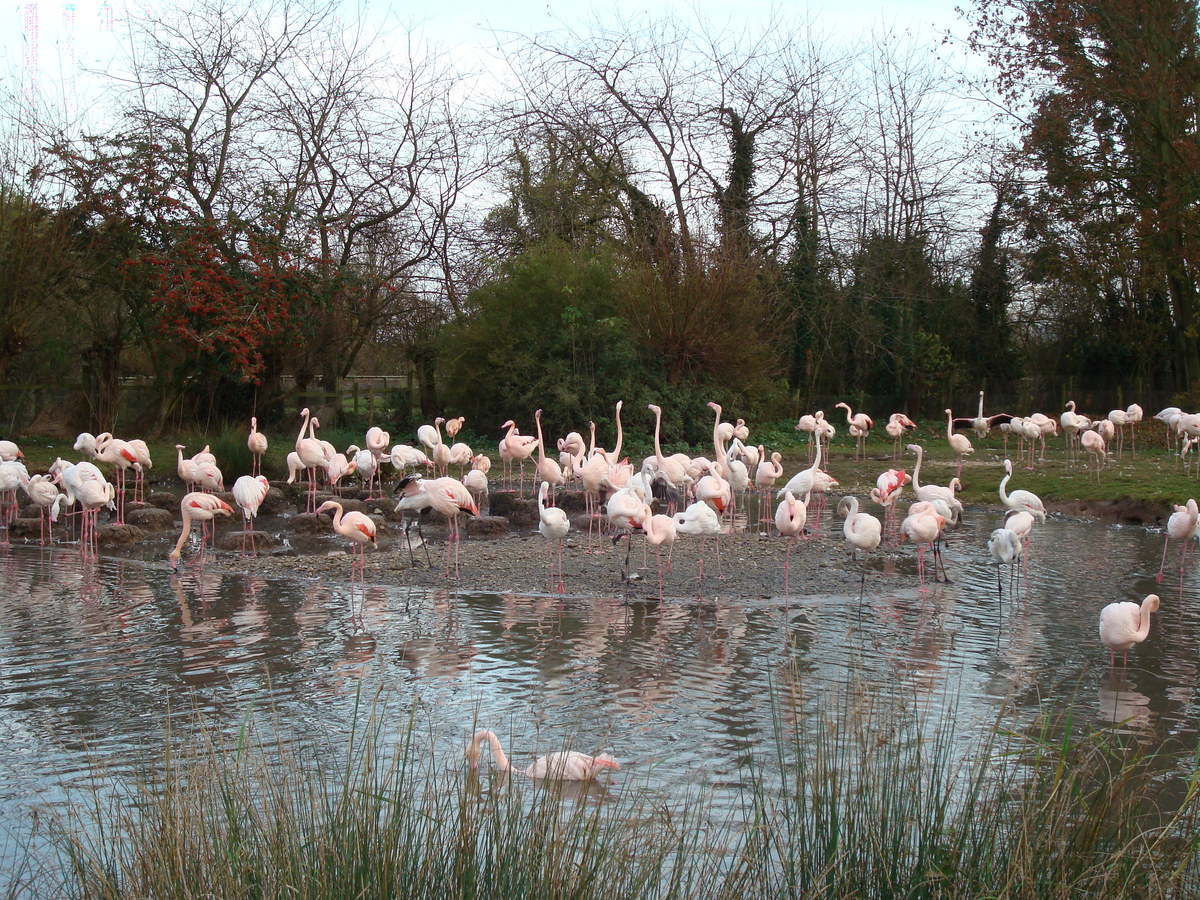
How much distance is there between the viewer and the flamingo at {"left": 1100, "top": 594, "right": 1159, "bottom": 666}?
6.53m

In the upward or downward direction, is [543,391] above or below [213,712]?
above

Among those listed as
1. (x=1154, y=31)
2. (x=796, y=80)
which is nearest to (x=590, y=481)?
(x=796, y=80)

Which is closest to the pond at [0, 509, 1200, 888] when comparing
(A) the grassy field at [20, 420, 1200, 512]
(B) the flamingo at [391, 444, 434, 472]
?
(A) the grassy field at [20, 420, 1200, 512]

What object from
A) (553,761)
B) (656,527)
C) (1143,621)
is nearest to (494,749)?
(553,761)

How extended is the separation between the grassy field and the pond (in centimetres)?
527

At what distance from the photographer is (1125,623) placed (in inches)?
257

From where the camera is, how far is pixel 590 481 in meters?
11.9

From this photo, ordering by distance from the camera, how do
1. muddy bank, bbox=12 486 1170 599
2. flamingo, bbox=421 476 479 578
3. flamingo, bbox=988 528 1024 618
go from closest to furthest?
flamingo, bbox=988 528 1024 618, muddy bank, bbox=12 486 1170 599, flamingo, bbox=421 476 479 578

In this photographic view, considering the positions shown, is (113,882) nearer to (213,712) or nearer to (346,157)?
(213,712)

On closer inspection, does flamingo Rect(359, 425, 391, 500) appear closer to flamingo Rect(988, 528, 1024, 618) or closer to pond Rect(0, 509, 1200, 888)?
pond Rect(0, 509, 1200, 888)

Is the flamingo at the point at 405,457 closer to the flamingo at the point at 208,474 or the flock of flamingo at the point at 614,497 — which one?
the flock of flamingo at the point at 614,497


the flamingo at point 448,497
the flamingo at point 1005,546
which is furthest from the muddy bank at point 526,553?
the flamingo at point 1005,546

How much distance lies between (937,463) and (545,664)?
13629mm

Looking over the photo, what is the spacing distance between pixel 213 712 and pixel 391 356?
2136cm
